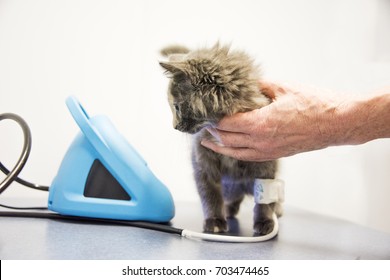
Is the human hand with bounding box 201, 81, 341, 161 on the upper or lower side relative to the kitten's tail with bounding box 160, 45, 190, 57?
lower

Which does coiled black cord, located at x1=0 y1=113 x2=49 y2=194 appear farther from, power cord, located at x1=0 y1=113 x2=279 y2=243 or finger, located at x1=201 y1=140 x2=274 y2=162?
finger, located at x1=201 y1=140 x2=274 y2=162

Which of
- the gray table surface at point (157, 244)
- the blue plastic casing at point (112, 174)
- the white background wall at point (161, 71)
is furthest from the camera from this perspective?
the white background wall at point (161, 71)

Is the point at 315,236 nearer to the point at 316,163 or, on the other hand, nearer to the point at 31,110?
the point at 316,163

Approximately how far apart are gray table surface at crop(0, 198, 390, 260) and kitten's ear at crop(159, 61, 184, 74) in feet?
1.28

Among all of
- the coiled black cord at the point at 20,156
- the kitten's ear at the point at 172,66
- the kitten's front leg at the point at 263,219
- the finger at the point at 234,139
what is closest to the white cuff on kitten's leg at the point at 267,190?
the kitten's front leg at the point at 263,219

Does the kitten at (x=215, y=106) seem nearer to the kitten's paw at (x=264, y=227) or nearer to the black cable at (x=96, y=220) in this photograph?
the kitten's paw at (x=264, y=227)

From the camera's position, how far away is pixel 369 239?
0.90 m

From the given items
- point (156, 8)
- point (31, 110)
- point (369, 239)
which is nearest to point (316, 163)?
point (369, 239)

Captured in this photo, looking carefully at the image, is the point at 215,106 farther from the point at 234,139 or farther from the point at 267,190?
the point at 267,190

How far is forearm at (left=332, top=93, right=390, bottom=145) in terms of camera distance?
745mm

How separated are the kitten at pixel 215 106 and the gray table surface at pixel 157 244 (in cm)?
7

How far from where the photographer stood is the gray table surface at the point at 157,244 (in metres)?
0.68

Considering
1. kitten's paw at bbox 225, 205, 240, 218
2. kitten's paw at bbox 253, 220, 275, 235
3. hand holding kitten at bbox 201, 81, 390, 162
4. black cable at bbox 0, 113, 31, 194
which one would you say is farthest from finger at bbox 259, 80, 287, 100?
black cable at bbox 0, 113, 31, 194

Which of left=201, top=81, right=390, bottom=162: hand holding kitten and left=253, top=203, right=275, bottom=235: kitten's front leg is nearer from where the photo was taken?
left=201, top=81, right=390, bottom=162: hand holding kitten
